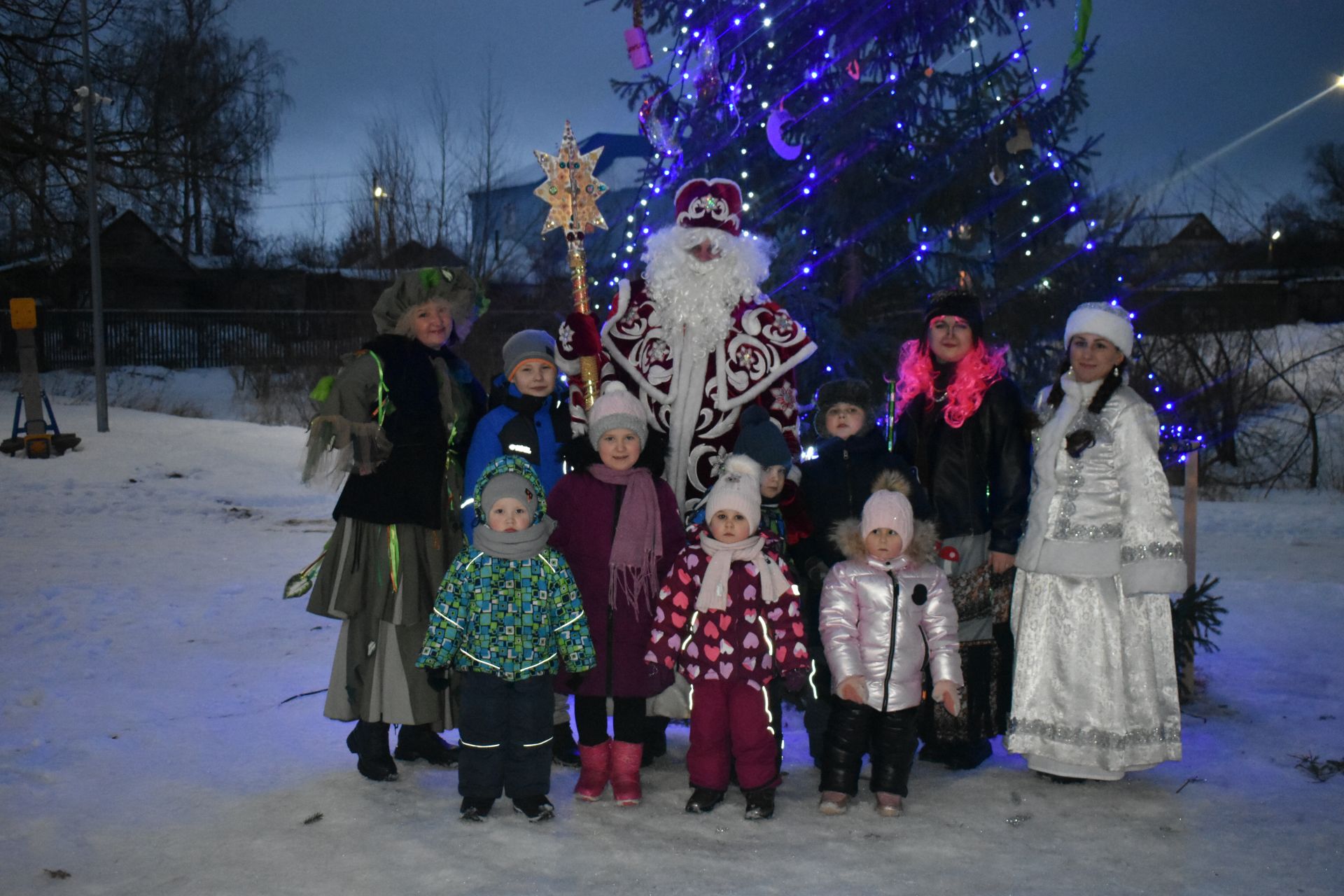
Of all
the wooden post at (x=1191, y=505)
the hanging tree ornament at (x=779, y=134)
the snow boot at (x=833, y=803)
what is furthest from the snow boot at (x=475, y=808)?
the hanging tree ornament at (x=779, y=134)

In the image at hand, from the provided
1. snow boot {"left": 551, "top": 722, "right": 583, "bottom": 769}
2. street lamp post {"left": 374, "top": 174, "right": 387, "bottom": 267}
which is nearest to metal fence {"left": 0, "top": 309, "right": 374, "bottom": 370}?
street lamp post {"left": 374, "top": 174, "right": 387, "bottom": 267}

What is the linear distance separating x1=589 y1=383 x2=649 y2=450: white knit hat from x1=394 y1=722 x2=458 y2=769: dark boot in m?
1.40

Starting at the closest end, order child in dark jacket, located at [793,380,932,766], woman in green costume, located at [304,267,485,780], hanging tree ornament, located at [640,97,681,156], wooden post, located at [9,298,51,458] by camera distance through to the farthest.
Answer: woman in green costume, located at [304,267,485,780] → child in dark jacket, located at [793,380,932,766] → hanging tree ornament, located at [640,97,681,156] → wooden post, located at [9,298,51,458]

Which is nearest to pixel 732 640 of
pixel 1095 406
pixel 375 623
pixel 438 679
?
pixel 438 679

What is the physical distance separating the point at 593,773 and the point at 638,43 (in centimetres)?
479

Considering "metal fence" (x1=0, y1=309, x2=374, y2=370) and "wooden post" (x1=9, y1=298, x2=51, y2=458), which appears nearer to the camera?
"wooden post" (x1=9, y1=298, x2=51, y2=458)

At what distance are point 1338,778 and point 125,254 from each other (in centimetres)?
3161

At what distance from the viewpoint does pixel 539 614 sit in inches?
150

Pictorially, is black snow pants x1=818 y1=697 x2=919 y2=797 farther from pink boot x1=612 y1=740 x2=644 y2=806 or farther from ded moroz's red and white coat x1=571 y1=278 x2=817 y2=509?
ded moroz's red and white coat x1=571 y1=278 x2=817 y2=509

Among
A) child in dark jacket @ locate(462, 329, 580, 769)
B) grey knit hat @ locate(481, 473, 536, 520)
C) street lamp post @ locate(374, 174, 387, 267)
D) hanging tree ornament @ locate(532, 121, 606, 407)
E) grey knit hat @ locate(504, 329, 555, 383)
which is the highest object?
street lamp post @ locate(374, 174, 387, 267)

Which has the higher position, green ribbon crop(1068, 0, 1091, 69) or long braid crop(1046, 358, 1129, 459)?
green ribbon crop(1068, 0, 1091, 69)

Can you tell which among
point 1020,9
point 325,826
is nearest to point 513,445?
point 325,826

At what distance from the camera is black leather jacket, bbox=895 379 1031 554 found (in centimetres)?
425

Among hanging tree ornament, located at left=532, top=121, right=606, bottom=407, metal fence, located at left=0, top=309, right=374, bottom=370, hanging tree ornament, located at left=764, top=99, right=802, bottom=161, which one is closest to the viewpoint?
hanging tree ornament, located at left=532, top=121, right=606, bottom=407
